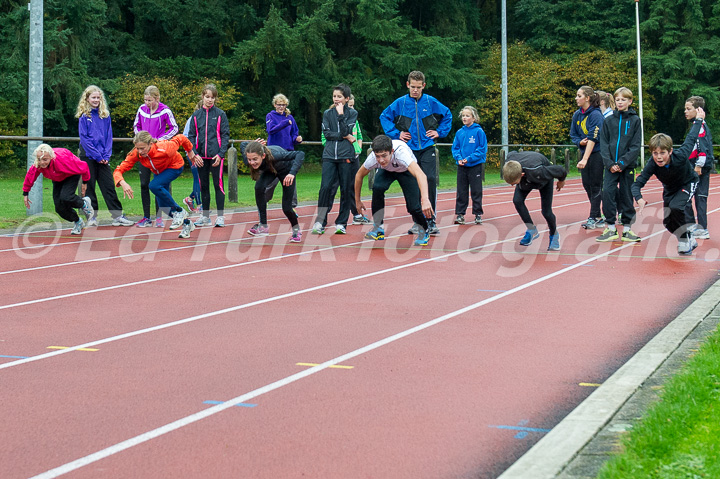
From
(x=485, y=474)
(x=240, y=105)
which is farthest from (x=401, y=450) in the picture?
(x=240, y=105)

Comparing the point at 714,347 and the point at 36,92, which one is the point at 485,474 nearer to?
the point at 714,347

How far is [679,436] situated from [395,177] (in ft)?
25.1

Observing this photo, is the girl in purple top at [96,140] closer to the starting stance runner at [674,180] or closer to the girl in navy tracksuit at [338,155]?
the girl in navy tracksuit at [338,155]

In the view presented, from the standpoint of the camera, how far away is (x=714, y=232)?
1297 cm

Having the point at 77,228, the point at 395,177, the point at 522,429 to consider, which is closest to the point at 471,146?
the point at 395,177

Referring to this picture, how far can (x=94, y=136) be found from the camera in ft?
44.4

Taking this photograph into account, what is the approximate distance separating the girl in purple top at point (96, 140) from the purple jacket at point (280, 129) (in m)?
2.46

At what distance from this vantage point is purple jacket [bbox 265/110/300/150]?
1471cm

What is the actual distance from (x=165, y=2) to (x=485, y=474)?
37.7 m

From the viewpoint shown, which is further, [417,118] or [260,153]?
[417,118]

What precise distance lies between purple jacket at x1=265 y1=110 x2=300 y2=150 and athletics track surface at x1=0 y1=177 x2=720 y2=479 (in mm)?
3765

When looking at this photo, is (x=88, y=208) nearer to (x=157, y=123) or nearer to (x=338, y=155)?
(x=157, y=123)

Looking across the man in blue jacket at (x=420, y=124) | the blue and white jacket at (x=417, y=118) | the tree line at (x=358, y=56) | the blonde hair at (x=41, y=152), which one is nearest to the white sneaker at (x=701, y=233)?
the man in blue jacket at (x=420, y=124)

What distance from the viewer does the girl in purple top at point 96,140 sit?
13539mm
